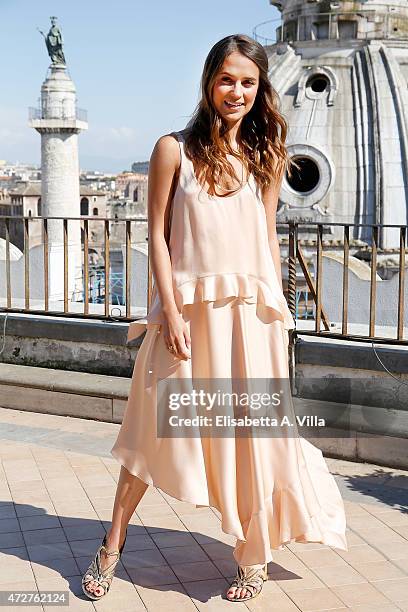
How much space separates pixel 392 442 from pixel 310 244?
23001mm

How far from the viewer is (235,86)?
9.42 feet

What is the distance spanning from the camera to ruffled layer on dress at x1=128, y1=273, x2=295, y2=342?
2898 millimetres

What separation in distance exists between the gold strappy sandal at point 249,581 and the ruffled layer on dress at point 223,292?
87cm

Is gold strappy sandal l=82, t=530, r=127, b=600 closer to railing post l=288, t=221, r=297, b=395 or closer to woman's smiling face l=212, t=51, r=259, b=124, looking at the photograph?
woman's smiling face l=212, t=51, r=259, b=124

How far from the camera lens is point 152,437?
298cm

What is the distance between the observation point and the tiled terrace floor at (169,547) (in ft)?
10.0

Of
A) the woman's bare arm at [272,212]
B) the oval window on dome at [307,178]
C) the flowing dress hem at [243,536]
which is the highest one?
the oval window on dome at [307,178]

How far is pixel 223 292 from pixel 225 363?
23cm

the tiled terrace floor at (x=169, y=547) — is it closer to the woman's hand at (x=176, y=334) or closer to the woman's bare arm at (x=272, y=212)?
the woman's hand at (x=176, y=334)

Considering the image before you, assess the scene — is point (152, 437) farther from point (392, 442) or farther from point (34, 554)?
point (392, 442)

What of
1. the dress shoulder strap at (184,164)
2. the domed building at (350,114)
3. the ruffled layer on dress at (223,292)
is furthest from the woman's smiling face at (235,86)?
the domed building at (350,114)

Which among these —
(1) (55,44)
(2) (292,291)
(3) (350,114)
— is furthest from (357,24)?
(2) (292,291)

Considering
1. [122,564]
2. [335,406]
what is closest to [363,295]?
[335,406]

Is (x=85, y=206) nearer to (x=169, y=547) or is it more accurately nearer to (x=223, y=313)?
(x=169, y=547)
